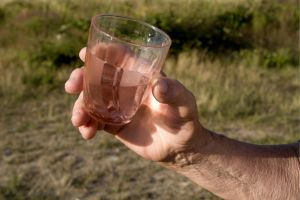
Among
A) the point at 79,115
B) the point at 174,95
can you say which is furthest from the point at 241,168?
the point at 79,115

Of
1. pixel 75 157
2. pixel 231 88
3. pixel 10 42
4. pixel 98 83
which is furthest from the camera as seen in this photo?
pixel 10 42

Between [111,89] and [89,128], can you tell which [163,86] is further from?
[89,128]

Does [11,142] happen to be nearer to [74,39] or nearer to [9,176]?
[9,176]

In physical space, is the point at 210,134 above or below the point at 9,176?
above

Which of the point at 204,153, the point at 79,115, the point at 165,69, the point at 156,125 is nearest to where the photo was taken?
the point at 79,115

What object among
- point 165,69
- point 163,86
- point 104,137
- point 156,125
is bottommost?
point 165,69

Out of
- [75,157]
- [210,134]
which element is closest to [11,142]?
[75,157]

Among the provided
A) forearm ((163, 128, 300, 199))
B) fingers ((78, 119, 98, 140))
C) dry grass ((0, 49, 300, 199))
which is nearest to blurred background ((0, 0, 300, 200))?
dry grass ((0, 49, 300, 199))

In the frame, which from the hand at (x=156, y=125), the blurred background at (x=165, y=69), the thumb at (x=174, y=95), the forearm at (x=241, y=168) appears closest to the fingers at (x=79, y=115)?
the hand at (x=156, y=125)
